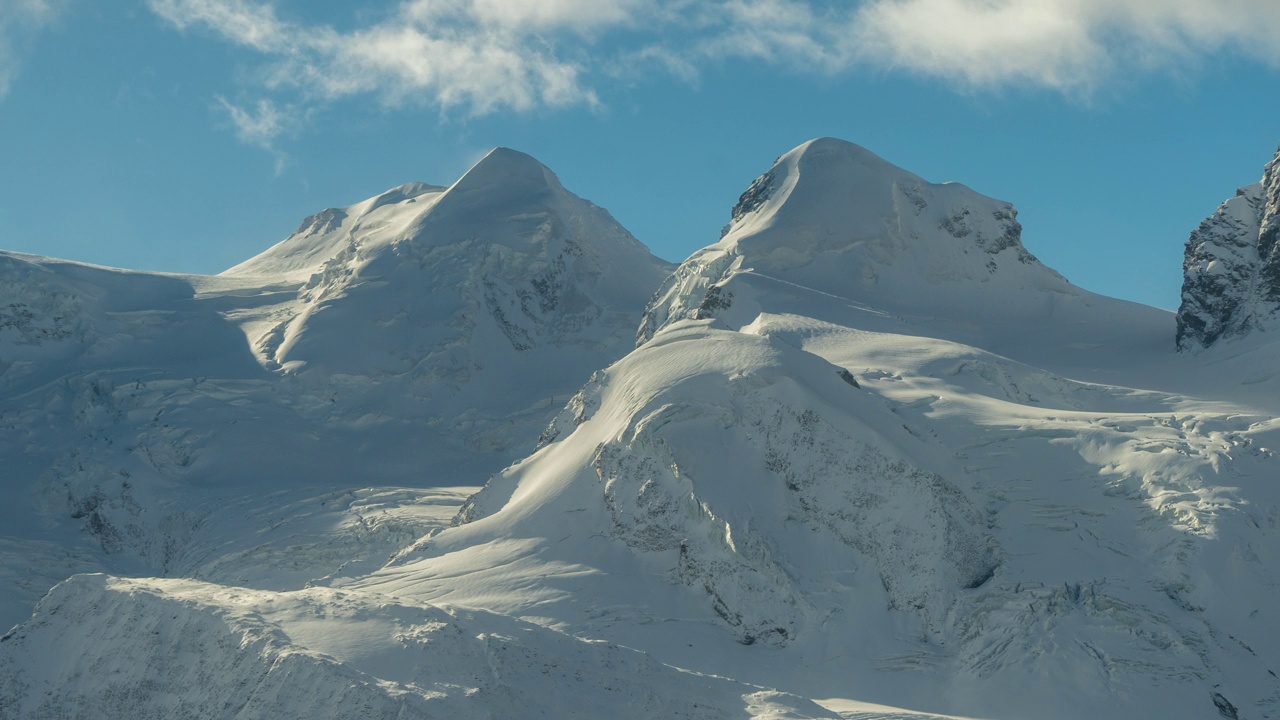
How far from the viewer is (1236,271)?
79.5 metres

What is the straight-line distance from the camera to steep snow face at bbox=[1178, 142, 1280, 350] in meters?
77.6

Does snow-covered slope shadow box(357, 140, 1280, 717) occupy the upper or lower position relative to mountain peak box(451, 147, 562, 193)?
lower

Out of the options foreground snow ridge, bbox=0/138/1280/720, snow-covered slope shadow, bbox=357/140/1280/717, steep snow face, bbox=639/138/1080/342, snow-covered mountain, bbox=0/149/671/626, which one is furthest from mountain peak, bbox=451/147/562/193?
snow-covered slope shadow, bbox=357/140/1280/717

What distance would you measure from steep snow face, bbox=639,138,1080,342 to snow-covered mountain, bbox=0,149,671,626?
15519mm

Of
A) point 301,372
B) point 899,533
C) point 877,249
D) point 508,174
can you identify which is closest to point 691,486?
point 899,533

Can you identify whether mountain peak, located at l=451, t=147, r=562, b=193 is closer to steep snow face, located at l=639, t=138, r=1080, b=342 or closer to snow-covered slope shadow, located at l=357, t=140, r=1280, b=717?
steep snow face, located at l=639, t=138, r=1080, b=342

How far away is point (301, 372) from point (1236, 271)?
61.6 m

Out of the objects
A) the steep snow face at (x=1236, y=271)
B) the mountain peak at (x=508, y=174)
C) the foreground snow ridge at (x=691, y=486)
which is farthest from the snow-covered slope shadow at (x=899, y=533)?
the mountain peak at (x=508, y=174)

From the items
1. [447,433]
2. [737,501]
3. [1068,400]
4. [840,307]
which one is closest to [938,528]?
[737,501]

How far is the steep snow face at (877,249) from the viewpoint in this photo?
8981cm

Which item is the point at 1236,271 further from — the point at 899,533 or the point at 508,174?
the point at 508,174

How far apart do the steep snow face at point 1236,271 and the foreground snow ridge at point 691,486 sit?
0.26 metres

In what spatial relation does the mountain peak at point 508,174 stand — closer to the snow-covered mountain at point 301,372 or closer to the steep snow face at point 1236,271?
the snow-covered mountain at point 301,372

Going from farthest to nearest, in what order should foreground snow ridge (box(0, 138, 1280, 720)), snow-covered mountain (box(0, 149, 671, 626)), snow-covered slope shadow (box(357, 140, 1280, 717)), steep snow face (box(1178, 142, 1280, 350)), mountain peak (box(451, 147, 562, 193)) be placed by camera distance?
mountain peak (box(451, 147, 562, 193))
snow-covered mountain (box(0, 149, 671, 626))
steep snow face (box(1178, 142, 1280, 350))
snow-covered slope shadow (box(357, 140, 1280, 717))
foreground snow ridge (box(0, 138, 1280, 720))
